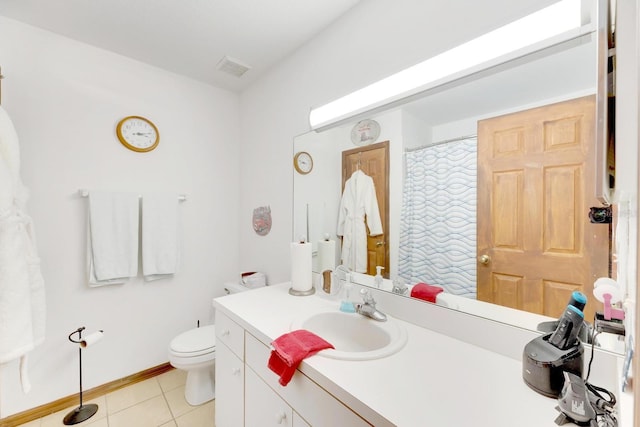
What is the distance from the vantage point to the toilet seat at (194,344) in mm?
1606

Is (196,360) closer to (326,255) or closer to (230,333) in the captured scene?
(230,333)

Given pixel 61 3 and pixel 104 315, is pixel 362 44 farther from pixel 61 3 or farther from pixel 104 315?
pixel 104 315

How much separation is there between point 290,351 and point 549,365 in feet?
2.33

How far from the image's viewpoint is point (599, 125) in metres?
0.49

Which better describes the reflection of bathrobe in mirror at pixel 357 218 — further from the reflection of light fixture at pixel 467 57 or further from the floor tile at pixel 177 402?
the floor tile at pixel 177 402

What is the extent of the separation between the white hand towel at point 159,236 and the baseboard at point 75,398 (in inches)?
27.6

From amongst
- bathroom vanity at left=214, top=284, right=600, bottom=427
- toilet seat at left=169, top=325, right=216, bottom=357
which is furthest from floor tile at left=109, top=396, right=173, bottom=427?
bathroom vanity at left=214, top=284, right=600, bottom=427

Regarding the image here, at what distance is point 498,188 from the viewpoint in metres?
0.94

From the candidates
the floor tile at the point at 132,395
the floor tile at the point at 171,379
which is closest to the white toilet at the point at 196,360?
the floor tile at the point at 171,379

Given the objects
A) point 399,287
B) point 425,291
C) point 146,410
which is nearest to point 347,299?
point 399,287

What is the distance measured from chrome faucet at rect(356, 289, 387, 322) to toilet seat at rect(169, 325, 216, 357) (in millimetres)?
1079

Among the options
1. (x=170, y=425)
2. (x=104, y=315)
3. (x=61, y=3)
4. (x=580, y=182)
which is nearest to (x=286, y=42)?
(x=61, y=3)

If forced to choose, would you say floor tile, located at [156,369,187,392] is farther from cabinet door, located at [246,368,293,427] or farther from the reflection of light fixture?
the reflection of light fixture

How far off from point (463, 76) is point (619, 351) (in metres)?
0.93
